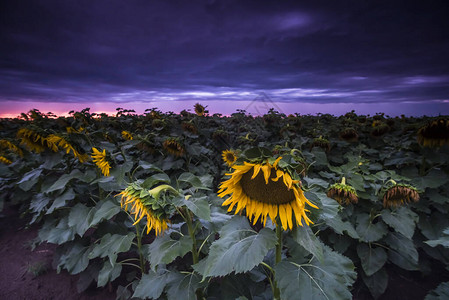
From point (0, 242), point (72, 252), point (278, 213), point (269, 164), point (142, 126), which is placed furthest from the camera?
point (142, 126)

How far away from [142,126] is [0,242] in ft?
11.3

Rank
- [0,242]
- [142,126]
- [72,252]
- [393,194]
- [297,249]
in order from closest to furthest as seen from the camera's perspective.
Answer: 1. [297,249]
2. [393,194]
3. [72,252]
4. [0,242]
5. [142,126]

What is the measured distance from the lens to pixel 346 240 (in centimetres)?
264

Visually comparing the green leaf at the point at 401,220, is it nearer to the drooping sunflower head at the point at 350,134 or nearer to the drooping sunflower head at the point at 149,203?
the drooping sunflower head at the point at 149,203

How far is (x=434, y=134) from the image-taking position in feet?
9.30

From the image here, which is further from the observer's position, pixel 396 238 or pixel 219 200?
pixel 396 238

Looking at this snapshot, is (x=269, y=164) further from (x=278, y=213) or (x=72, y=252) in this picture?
(x=72, y=252)

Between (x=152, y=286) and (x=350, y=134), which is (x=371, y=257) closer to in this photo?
(x=152, y=286)

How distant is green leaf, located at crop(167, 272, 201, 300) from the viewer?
Answer: 1701mm

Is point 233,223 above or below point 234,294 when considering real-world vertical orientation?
above

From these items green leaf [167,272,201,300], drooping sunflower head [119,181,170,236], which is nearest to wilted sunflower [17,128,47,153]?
drooping sunflower head [119,181,170,236]

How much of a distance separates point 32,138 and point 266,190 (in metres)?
2.72

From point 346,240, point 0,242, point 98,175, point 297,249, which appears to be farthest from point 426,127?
point 0,242

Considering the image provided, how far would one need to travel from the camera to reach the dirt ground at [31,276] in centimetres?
290
